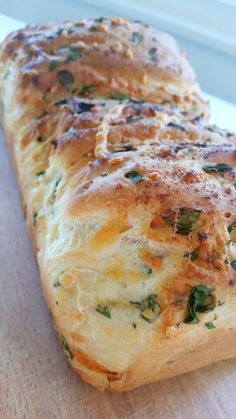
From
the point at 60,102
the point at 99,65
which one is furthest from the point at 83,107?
the point at 99,65

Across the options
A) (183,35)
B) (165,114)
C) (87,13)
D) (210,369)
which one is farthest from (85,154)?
(87,13)

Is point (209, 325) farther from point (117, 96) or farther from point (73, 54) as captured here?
point (73, 54)

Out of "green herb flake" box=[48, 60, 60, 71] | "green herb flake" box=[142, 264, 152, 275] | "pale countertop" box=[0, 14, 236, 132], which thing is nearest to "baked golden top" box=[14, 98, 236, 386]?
"green herb flake" box=[142, 264, 152, 275]

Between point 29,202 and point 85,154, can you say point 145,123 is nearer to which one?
point 85,154

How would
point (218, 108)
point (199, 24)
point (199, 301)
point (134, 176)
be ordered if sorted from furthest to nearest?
1. point (199, 24)
2. point (218, 108)
3. point (134, 176)
4. point (199, 301)

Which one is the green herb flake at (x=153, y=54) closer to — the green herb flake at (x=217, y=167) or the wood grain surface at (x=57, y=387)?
the green herb flake at (x=217, y=167)

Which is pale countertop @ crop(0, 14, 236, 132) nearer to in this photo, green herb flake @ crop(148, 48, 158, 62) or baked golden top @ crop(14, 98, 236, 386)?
green herb flake @ crop(148, 48, 158, 62)
